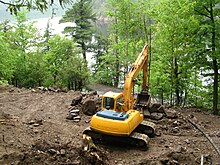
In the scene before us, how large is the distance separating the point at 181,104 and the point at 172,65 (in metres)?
3.48

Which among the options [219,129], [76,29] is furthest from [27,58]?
[219,129]

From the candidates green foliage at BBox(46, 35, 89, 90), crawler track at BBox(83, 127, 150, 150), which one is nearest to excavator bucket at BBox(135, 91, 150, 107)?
crawler track at BBox(83, 127, 150, 150)

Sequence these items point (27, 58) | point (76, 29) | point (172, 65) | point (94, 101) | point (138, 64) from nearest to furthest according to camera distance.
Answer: point (138, 64), point (94, 101), point (172, 65), point (27, 58), point (76, 29)

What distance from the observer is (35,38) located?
2797cm

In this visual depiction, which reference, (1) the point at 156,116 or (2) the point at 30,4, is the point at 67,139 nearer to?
(1) the point at 156,116

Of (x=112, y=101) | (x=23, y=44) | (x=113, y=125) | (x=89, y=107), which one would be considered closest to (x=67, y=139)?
(x=113, y=125)

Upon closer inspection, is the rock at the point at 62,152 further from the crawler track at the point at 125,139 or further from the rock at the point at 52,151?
the crawler track at the point at 125,139

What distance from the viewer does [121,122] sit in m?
9.45

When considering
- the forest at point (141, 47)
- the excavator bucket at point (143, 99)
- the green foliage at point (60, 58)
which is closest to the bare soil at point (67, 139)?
the excavator bucket at point (143, 99)

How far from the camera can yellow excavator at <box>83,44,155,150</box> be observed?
9.53m

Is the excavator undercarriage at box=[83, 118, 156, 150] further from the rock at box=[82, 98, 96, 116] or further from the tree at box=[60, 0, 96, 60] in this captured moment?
the tree at box=[60, 0, 96, 60]

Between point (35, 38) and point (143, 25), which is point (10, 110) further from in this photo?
point (35, 38)

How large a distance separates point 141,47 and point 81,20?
471 inches

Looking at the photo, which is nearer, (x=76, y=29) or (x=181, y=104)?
(x=181, y=104)
